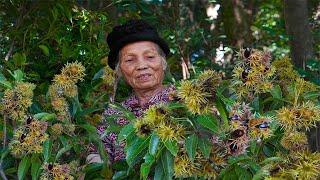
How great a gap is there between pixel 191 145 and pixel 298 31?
152 cm

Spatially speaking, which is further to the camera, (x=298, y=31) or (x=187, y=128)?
(x=298, y=31)

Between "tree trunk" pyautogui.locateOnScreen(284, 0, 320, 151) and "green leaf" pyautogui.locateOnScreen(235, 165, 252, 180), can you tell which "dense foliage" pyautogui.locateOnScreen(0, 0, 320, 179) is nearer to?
"green leaf" pyautogui.locateOnScreen(235, 165, 252, 180)

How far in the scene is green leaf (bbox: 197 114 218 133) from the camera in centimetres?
112

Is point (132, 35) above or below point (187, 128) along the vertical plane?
above

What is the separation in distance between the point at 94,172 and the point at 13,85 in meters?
0.31

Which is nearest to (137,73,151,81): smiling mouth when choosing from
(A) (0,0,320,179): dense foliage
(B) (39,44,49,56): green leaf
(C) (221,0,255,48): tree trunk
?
Answer: (A) (0,0,320,179): dense foliage

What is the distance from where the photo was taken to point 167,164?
1171 mm

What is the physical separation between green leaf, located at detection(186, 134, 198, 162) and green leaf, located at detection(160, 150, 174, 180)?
6 centimetres

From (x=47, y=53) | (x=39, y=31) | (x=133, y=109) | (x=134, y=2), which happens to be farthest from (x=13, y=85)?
(x=134, y=2)

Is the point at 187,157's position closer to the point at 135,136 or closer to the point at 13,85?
the point at 135,136

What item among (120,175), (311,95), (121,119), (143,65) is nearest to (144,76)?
(143,65)

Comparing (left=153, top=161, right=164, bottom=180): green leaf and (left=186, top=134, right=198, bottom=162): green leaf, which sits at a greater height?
(left=186, top=134, right=198, bottom=162): green leaf

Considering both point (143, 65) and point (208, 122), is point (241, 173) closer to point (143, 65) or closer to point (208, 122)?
point (208, 122)

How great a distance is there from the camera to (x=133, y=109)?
2.06 m
